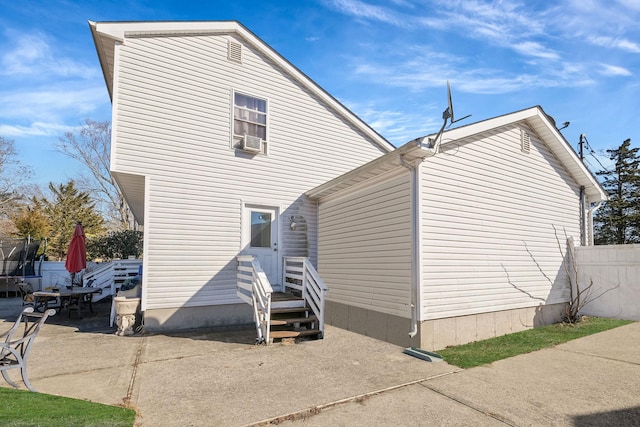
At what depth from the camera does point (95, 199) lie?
27.8 metres

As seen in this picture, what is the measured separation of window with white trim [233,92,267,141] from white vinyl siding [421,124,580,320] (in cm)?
504

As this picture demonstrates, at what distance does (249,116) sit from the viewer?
378 inches

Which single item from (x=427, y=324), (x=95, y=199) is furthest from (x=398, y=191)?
(x=95, y=199)

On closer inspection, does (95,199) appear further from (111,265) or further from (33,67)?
(111,265)

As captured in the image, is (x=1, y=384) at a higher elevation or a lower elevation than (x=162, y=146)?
lower

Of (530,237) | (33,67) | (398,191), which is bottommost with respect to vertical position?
(530,237)

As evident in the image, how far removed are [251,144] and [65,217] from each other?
21.3 m

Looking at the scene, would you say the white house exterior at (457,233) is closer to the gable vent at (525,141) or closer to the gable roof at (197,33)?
the gable vent at (525,141)

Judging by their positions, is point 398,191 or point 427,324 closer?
point 427,324

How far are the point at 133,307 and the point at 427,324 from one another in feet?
20.5

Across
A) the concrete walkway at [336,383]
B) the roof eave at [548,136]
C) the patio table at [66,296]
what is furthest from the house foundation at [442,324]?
the patio table at [66,296]

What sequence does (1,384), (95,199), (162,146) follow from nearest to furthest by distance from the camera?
1. (1,384)
2. (162,146)
3. (95,199)

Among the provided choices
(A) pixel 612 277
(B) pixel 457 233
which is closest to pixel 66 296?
(B) pixel 457 233

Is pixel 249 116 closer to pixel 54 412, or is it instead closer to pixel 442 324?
pixel 442 324
